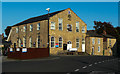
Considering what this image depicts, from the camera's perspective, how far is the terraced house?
36.6 m

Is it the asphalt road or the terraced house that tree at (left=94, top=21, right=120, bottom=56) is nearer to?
the terraced house

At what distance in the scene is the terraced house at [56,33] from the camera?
120ft

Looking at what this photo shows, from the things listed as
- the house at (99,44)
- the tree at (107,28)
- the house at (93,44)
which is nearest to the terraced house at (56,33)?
the house at (93,44)

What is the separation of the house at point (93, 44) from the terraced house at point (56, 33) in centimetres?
138

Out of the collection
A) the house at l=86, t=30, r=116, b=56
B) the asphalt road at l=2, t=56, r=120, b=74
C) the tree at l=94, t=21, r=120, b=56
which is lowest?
the asphalt road at l=2, t=56, r=120, b=74

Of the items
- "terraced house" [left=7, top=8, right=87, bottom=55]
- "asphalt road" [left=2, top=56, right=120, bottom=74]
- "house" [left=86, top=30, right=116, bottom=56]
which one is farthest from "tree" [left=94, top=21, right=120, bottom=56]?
"asphalt road" [left=2, top=56, right=120, bottom=74]

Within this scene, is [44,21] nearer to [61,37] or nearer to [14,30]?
[61,37]

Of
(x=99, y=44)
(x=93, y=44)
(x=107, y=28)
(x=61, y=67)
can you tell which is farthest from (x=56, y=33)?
(x=107, y=28)

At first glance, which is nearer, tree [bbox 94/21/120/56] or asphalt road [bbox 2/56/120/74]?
asphalt road [bbox 2/56/120/74]

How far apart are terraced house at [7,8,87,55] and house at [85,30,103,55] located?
1375mm

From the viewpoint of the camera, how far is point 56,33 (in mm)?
37250

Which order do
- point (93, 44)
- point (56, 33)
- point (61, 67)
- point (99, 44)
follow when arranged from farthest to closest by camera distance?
point (99, 44) < point (93, 44) < point (56, 33) < point (61, 67)

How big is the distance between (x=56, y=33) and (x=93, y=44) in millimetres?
13720

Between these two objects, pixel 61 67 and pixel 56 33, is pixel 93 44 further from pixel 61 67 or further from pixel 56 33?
pixel 61 67
